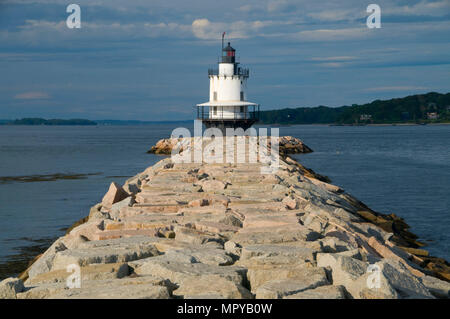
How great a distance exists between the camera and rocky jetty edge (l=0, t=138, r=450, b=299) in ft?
14.3

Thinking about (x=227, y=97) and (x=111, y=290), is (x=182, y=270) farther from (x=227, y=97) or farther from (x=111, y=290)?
(x=227, y=97)

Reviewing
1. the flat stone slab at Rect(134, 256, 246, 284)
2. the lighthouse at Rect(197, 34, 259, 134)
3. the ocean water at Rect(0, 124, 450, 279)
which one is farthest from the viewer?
the lighthouse at Rect(197, 34, 259, 134)

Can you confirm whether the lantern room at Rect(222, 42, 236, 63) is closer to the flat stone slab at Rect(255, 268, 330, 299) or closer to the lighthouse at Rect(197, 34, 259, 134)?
the lighthouse at Rect(197, 34, 259, 134)

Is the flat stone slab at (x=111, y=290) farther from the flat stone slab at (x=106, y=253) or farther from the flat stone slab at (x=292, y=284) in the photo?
the flat stone slab at (x=292, y=284)

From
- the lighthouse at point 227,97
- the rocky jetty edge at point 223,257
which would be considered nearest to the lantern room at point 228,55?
the lighthouse at point 227,97

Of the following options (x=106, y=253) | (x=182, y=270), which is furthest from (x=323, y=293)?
(x=106, y=253)

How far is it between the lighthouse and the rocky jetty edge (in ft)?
89.3

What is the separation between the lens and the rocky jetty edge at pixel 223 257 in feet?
14.3

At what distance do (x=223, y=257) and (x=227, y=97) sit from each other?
103ft

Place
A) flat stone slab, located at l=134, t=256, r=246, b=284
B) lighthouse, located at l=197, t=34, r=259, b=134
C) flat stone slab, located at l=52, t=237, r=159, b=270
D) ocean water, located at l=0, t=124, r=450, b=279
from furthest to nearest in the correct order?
lighthouse, located at l=197, t=34, r=259, b=134 < ocean water, located at l=0, t=124, r=450, b=279 < flat stone slab, located at l=52, t=237, r=159, b=270 < flat stone slab, located at l=134, t=256, r=246, b=284

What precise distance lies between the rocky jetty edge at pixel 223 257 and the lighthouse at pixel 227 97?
89.3 feet

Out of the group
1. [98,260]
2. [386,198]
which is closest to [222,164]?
[386,198]

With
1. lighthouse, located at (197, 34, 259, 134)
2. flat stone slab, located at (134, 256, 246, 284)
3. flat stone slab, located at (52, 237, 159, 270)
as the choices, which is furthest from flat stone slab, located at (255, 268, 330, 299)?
lighthouse, located at (197, 34, 259, 134)
